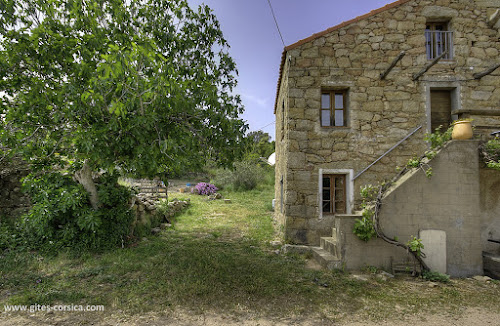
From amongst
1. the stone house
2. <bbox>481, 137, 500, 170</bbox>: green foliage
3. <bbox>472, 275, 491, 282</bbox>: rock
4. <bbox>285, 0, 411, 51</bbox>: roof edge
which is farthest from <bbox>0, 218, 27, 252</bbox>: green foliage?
<bbox>481, 137, 500, 170</bbox>: green foliage

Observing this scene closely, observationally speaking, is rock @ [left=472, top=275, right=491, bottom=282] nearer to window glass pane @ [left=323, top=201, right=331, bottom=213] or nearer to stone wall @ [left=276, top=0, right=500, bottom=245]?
stone wall @ [left=276, top=0, right=500, bottom=245]

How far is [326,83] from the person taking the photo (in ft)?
21.9

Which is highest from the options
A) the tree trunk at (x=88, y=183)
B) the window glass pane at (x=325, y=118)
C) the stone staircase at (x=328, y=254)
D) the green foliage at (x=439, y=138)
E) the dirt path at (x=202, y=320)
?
the window glass pane at (x=325, y=118)

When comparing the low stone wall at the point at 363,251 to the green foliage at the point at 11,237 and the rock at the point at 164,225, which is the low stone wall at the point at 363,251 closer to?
the rock at the point at 164,225

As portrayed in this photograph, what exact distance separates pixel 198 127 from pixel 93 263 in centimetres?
333

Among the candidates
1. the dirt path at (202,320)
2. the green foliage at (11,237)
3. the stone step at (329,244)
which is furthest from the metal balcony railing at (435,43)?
the green foliage at (11,237)

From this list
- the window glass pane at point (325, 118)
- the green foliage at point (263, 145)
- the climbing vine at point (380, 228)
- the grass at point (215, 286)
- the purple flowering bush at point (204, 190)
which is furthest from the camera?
the green foliage at point (263, 145)

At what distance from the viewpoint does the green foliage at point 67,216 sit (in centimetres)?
522

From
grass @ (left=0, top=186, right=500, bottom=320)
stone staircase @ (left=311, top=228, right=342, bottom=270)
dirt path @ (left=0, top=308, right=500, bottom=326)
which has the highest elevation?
stone staircase @ (left=311, top=228, right=342, bottom=270)

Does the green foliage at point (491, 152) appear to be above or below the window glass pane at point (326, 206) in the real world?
above

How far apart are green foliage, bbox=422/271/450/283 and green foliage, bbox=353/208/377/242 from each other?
44.5 inches

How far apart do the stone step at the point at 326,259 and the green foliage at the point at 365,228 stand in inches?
26.0

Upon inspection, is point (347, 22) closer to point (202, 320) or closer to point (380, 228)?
point (380, 228)

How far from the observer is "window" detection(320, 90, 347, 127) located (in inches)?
270
